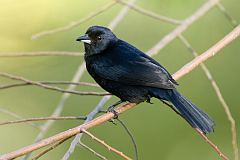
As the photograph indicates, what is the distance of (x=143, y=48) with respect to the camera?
754 cm

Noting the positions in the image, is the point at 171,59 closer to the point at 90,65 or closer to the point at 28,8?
the point at 28,8

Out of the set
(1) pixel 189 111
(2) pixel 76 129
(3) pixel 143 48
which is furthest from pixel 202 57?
(3) pixel 143 48

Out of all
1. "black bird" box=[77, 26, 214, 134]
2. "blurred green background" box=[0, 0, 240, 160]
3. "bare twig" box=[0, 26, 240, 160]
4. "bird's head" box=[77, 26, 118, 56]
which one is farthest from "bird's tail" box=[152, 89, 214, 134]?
"blurred green background" box=[0, 0, 240, 160]

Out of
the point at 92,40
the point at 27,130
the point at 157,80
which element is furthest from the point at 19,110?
the point at 157,80

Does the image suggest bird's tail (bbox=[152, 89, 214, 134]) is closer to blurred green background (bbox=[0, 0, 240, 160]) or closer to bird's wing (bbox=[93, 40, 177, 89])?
bird's wing (bbox=[93, 40, 177, 89])

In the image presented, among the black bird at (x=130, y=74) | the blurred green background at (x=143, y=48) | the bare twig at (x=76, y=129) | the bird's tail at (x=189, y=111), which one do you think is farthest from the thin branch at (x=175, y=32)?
the blurred green background at (x=143, y=48)

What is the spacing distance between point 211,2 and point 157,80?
850 mm

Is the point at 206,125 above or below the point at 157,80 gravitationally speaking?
below

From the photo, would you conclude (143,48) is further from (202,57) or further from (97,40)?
(202,57)

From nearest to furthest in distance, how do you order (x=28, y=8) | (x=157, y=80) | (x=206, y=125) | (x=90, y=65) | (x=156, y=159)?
(x=206, y=125), (x=157, y=80), (x=90, y=65), (x=156, y=159), (x=28, y=8)

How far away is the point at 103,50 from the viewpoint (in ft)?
15.5

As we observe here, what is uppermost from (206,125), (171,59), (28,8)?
(28,8)

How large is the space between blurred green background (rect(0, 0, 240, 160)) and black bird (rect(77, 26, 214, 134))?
1916mm

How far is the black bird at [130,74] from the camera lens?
4199 millimetres
